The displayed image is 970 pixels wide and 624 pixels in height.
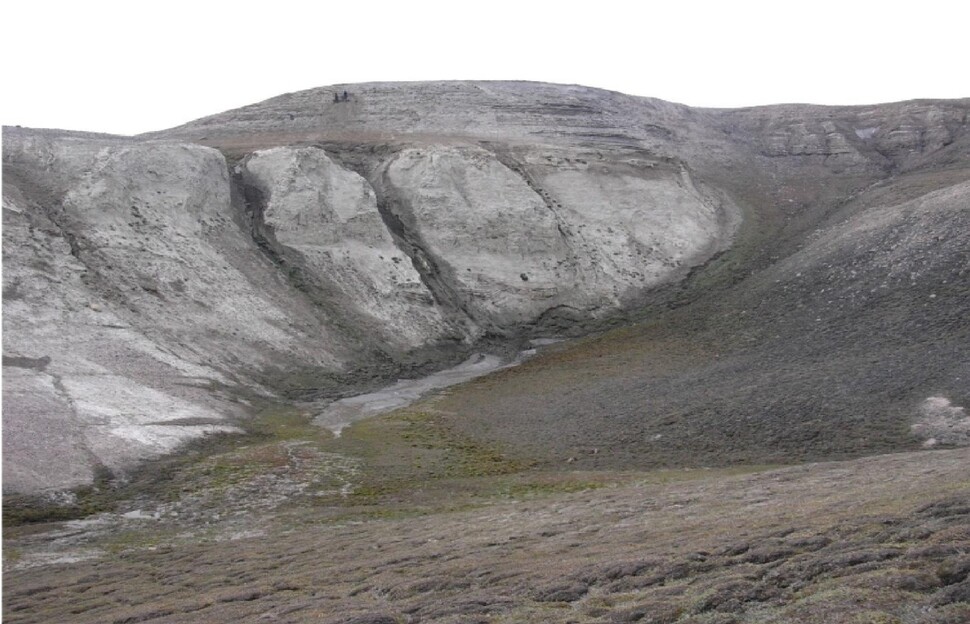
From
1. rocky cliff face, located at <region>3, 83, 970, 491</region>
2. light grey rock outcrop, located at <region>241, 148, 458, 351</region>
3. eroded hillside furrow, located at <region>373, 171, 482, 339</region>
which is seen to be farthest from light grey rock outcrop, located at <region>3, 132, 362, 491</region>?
eroded hillside furrow, located at <region>373, 171, 482, 339</region>

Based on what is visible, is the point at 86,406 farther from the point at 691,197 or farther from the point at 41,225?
the point at 691,197

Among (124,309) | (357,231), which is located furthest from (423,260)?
(124,309)

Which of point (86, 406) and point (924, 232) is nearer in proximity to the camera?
point (86, 406)

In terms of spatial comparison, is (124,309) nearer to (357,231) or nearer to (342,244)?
(342,244)

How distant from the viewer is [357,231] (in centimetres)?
5509

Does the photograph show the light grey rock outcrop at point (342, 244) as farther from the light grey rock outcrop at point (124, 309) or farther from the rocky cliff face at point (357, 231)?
the light grey rock outcrop at point (124, 309)

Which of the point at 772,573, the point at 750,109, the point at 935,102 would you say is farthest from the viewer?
the point at 750,109

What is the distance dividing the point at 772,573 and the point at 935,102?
87632mm

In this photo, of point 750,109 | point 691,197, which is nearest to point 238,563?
point 691,197

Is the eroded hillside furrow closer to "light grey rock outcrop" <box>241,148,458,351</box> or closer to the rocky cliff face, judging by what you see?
the rocky cliff face

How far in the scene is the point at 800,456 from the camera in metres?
26.4

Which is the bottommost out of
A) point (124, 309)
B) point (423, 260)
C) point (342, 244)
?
point (124, 309)

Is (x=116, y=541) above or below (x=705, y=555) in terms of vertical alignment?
below

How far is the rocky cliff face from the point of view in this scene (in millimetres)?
35938
